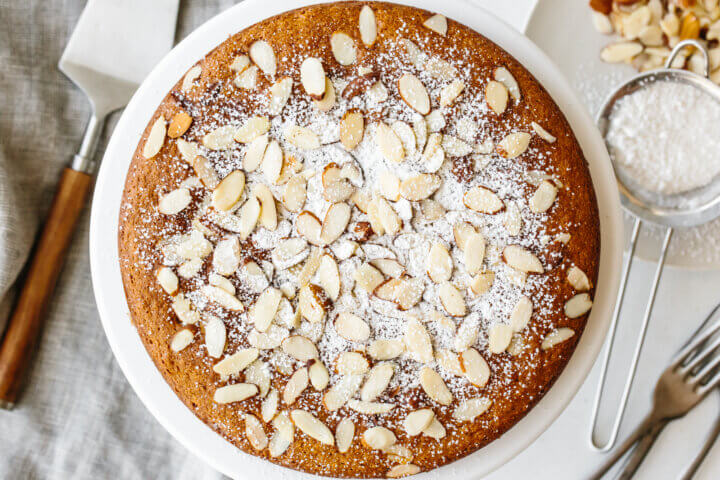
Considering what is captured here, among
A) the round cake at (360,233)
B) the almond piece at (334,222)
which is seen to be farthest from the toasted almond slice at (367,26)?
the almond piece at (334,222)

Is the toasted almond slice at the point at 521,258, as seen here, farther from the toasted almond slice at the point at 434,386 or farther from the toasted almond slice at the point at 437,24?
the toasted almond slice at the point at 437,24

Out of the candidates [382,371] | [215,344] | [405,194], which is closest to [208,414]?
[215,344]

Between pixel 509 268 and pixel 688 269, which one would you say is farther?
pixel 688 269

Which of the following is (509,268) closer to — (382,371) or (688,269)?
(382,371)

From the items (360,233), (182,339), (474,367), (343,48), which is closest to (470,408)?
(474,367)

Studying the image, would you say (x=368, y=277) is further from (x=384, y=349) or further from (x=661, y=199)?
(x=661, y=199)
